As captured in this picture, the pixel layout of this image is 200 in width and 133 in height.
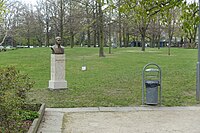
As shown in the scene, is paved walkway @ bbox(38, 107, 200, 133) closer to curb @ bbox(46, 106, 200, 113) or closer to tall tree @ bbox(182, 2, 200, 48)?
curb @ bbox(46, 106, 200, 113)

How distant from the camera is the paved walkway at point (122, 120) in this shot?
20.1 ft

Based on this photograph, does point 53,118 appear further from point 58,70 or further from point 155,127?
Result: point 58,70

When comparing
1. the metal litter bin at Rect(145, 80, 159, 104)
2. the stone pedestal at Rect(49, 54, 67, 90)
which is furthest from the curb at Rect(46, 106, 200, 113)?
the stone pedestal at Rect(49, 54, 67, 90)

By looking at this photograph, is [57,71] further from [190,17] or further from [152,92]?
[190,17]

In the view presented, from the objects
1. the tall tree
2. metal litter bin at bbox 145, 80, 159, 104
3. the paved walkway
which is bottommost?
the paved walkway

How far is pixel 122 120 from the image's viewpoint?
271 inches

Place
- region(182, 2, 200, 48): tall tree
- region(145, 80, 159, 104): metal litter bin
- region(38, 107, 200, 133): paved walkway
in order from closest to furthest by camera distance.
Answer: region(38, 107, 200, 133): paved walkway
region(182, 2, 200, 48): tall tree
region(145, 80, 159, 104): metal litter bin

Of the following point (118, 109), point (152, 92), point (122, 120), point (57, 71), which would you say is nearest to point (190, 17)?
point (152, 92)

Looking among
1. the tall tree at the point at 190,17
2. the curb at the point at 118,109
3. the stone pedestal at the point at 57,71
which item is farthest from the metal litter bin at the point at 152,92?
the stone pedestal at the point at 57,71

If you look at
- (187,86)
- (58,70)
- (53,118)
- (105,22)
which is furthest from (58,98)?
(105,22)

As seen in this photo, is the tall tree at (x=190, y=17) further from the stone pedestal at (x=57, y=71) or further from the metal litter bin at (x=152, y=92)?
the stone pedestal at (x=57, y=71)

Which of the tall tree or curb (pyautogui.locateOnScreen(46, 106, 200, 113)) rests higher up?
the tall tree

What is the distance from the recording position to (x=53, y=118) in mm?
6914

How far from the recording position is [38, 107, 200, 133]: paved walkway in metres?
6.13
